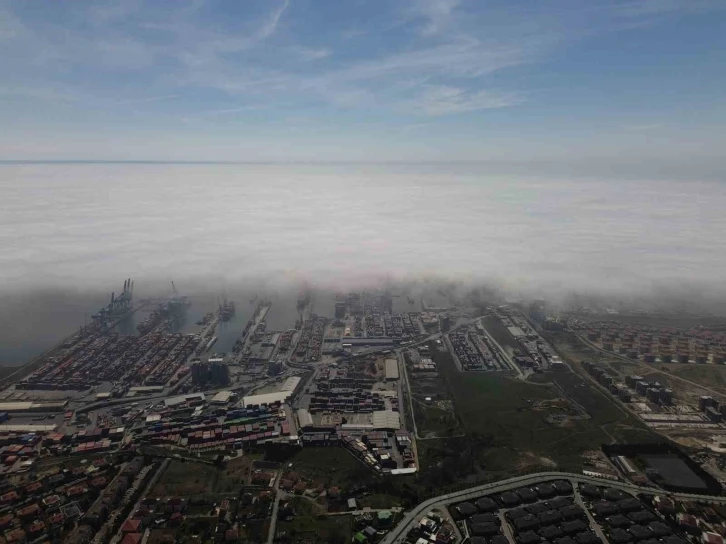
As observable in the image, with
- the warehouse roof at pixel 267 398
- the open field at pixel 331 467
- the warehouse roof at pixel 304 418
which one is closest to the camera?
the open field at pixel 331 467

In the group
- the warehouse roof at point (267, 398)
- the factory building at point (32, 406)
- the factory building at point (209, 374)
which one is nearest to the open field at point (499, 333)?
the warehouse roof at point (267, 398)

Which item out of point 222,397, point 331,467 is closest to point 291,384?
point 222,397

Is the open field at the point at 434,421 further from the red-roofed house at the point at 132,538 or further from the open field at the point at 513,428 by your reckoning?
the red-roofed house at the point at 132,538

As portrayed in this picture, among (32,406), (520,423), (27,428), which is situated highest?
(32,406)

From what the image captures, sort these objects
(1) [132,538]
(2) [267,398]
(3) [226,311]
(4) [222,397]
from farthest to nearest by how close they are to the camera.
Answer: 1. (3) [226,311]
2. (4) [222,397]
3. (2) [267,398]
4. (1) [132,538]

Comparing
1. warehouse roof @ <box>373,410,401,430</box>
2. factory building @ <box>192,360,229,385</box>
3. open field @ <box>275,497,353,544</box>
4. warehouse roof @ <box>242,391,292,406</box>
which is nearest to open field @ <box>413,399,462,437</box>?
warehouse roof @ <box>373,410,401,430</box>

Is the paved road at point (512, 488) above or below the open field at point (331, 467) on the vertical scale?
below

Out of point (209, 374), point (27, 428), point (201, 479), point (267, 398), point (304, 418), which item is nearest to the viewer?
point (201, 479)

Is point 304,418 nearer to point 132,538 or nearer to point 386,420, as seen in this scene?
point 386,420
